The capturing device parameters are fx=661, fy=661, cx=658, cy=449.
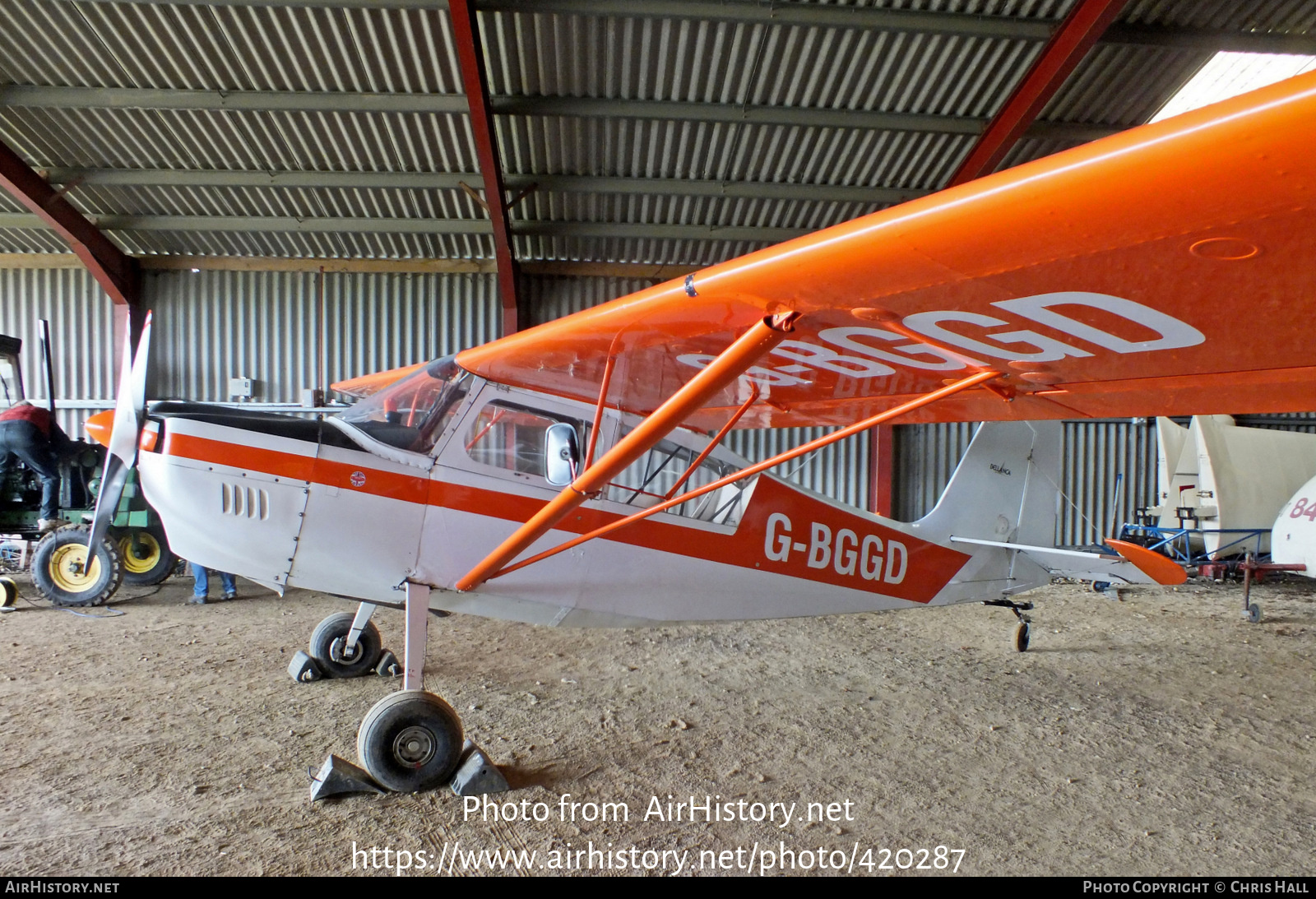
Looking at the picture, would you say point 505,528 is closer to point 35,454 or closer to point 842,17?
point 842,17

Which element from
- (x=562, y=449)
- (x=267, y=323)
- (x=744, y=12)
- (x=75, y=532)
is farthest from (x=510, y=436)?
(x=267, y=323)

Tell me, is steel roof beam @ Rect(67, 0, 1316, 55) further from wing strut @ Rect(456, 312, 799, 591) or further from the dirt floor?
the dirt floor

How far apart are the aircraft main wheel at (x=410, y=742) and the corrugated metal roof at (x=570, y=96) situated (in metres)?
5.83

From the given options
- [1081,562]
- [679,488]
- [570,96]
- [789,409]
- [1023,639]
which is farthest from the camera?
[570,96]

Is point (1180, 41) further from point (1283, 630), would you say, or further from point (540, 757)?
point (540, 757)

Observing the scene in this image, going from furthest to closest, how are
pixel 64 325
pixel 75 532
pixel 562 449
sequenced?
pixel 64 325 < pixel 75 532 < pixel 562 449

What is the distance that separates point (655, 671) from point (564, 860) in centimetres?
232

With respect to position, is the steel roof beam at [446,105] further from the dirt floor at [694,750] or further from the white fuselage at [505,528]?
the dirt floor at [694,750]

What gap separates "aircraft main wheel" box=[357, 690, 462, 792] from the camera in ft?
9.14

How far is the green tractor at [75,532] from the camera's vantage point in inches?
249

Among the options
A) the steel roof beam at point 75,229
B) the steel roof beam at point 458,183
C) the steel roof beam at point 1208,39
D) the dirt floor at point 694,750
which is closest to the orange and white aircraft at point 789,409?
the dirt floor at point 694,750

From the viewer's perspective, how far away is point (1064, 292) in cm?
164

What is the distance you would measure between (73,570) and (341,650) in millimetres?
4211

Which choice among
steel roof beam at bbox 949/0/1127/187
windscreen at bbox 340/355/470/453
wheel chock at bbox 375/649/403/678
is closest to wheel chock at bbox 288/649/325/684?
wheel chock at bbox 375/649/403/678
